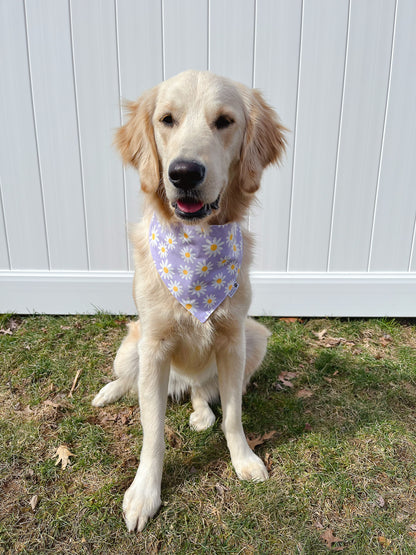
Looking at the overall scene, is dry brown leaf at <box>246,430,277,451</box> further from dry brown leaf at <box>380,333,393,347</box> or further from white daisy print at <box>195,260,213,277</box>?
dry brown leaf at <box>380,333,393,347</box>

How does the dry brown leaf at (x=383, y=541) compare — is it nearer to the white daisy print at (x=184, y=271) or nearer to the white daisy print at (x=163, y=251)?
the white daisy print at (x=184, y=271)

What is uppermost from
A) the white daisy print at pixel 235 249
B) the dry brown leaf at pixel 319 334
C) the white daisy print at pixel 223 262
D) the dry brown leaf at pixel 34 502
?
the white daisy print at pixel 235 249

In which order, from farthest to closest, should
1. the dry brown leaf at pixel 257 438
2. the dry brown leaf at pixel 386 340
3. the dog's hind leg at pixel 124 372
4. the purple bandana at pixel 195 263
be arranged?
1. the dry brown leaf at pixel 386 340
2. the dog's hind leg at pixel 124 372
3. the dry brown leaf at pixel 257 438
4. the purple bandana at pixel 195 263

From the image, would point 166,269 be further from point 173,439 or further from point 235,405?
point 173,439

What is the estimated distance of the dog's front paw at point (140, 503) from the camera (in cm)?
168

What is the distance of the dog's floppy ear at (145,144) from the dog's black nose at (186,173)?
27 centimetres

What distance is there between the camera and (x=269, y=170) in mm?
3168

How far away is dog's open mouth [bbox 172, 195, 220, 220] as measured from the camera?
5.19ft

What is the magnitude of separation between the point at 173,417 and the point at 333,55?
109 inches

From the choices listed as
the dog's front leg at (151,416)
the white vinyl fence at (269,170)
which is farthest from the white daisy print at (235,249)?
the white vinyl fence at (269,170)

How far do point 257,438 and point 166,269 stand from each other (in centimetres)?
113

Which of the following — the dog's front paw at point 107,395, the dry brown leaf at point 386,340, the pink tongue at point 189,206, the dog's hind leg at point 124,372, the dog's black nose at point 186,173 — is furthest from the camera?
the dry brown leaf at point 386,340

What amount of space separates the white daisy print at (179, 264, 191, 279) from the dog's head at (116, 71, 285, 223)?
0.24 meters

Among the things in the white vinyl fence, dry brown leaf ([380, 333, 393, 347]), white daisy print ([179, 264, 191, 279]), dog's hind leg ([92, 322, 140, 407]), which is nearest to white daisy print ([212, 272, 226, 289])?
white daisy print ([179, 264, 191, 279])
